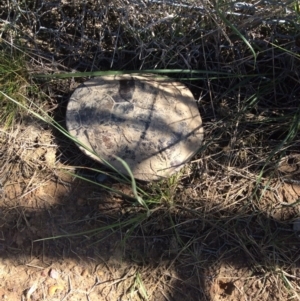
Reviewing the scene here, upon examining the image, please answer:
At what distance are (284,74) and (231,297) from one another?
1.02 meters

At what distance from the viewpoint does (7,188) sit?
95.4 inches

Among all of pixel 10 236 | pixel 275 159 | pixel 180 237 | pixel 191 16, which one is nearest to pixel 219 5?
pixel 191 16

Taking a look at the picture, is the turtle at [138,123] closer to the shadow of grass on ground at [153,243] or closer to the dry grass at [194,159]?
the dry grass at [194,159]

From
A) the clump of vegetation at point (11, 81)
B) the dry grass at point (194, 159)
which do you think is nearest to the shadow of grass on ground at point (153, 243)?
the dry grass at point (194, 159)

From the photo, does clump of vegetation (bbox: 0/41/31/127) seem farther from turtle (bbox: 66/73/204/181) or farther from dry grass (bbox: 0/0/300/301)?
turtle (bbox: 66/73/204/181)

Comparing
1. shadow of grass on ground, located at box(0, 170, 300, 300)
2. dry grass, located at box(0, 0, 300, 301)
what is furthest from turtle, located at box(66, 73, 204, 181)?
shadow of grass on ground, located at box(0, 170, 300, 300)

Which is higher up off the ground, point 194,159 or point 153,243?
A: point 194,159

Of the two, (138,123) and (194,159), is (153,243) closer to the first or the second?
(194,159)

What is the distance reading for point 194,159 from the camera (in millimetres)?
2445

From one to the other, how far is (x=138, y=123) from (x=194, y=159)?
0.30 m

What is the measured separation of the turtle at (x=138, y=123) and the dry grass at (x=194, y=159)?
77 mm

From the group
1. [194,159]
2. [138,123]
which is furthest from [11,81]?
[194,159]

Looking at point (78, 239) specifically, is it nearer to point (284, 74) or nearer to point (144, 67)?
point (144, 67)

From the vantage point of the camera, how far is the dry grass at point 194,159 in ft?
7.50
